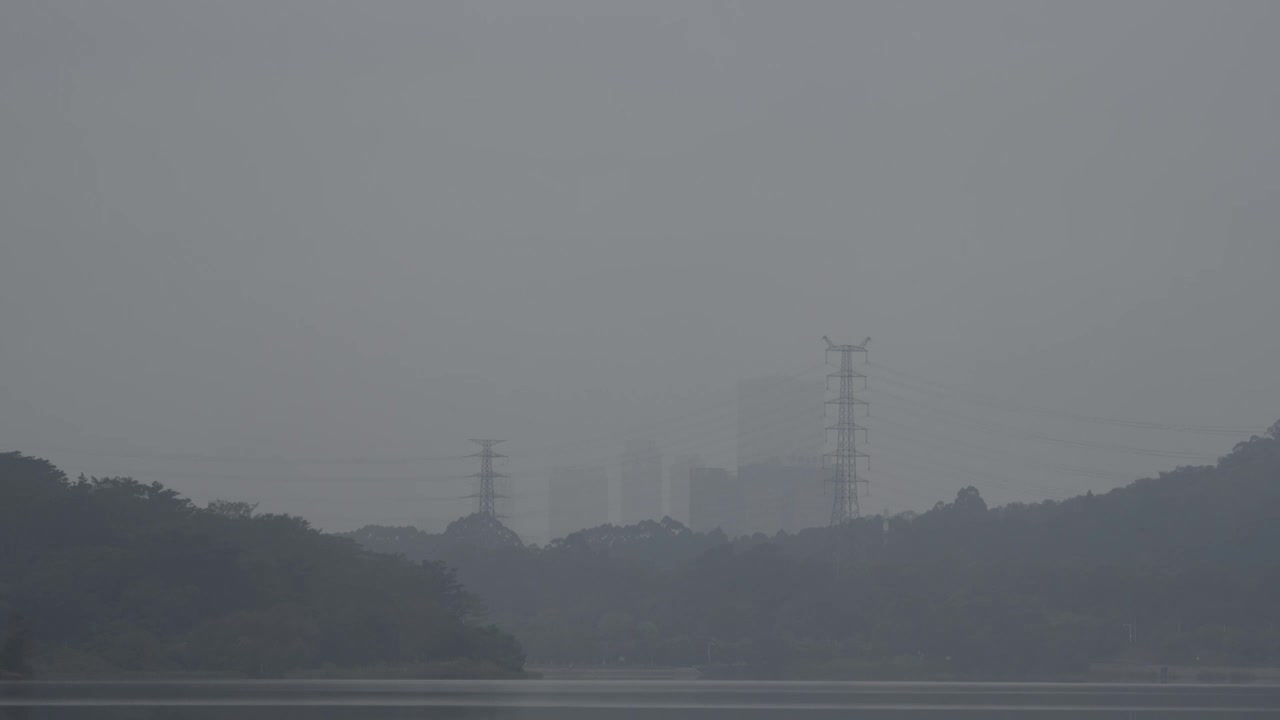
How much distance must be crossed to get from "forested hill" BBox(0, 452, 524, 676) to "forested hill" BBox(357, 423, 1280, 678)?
48.1 feet

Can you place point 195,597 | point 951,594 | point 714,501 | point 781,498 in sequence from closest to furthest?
point 195,597
point 951,594
point 781,498
point 714,501

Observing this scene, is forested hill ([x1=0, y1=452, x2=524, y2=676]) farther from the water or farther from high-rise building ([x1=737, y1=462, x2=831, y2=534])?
high-rise building ([x1=737, y1=462, x2=831, y2=534])

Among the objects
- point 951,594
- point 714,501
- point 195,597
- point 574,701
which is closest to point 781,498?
point 714,501

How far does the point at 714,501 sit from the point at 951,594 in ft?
130

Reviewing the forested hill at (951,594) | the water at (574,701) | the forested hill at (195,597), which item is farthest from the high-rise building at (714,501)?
the water at (574,701)

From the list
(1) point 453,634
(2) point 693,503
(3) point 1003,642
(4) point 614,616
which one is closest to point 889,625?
(3) point 1003,642

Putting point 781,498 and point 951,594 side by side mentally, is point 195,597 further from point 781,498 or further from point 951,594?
point 781,498

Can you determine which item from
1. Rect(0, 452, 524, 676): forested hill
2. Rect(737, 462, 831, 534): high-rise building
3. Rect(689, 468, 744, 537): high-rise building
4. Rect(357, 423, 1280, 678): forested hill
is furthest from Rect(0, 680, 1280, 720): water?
Rect(689, 468, 744, 537): high-rise building

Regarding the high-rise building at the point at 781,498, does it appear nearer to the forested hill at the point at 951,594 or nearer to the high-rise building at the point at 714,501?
the high-rise building at the point at 714,501

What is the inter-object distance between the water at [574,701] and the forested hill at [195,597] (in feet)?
12.4

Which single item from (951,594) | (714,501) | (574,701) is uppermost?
(714,501)

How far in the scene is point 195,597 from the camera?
37000mm

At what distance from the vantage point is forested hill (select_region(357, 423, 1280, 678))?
51688 millimetres

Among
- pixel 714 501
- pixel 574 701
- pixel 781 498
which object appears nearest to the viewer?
pixel 574 701
